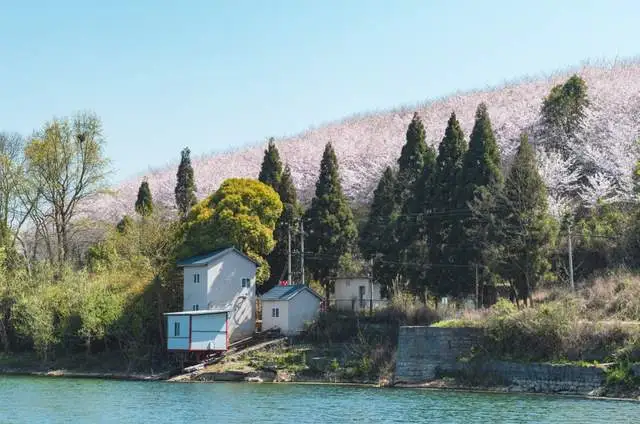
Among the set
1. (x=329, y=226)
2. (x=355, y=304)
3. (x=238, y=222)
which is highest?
(x=238, y=222)

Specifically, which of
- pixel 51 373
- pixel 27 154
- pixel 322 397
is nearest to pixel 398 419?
pixel 322 397

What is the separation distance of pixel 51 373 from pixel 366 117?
208 ft

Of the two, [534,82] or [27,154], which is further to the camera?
[534,82]

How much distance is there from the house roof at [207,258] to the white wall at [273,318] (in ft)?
9.64

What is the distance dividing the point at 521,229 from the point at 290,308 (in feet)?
45.7

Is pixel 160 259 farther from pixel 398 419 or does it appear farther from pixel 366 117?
pixel 366 117

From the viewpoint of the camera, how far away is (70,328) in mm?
53719

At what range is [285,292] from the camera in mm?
52250

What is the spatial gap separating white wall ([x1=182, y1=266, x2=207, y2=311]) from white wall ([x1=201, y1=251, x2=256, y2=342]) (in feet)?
0.82

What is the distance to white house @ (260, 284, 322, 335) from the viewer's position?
169 feet

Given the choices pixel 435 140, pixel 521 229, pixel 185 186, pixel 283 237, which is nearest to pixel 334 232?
pixel 283 237

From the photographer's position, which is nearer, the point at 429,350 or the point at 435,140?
the point at 429,350

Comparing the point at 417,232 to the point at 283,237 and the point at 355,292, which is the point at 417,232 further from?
the point at 283,237

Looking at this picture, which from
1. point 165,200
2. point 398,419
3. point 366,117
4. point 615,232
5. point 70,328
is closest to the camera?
point 398,419
